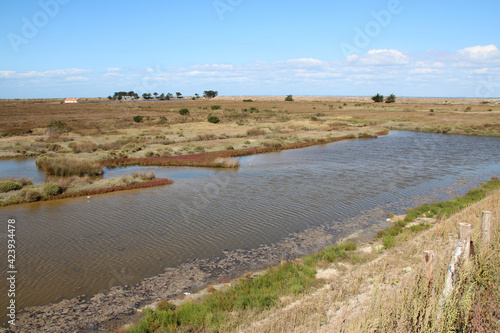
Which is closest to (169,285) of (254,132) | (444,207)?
(444,207)

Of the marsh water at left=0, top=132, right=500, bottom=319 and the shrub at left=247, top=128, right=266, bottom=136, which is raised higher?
the shrub at left=247, top=128, right=266, bottom=136

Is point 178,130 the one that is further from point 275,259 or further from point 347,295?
point 347,295

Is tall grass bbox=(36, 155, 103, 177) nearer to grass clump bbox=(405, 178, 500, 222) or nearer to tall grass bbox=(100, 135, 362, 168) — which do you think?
tall grass bbox=(100, 135, 362, 168)

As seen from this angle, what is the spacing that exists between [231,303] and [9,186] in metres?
15.0

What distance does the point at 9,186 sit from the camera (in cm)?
1680

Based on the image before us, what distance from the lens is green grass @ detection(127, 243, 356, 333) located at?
642cm

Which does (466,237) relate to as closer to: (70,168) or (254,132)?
(70,168)

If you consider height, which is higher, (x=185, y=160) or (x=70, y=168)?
(x=70, y=168)

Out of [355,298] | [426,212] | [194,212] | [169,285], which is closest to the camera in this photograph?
[355,298]

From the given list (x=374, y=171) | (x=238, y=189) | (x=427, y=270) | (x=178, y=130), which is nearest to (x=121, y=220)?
(x=238, y=189)

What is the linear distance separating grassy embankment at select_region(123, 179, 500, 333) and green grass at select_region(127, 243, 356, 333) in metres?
0.02

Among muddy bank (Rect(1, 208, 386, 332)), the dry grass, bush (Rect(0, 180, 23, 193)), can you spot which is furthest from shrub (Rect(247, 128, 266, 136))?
the dry grass

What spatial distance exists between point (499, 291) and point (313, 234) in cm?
679

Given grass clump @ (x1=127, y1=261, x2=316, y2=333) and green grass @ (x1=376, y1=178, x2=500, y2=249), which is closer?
grass clump @ (x1=127, y1=261, x2=316, y2=333)
